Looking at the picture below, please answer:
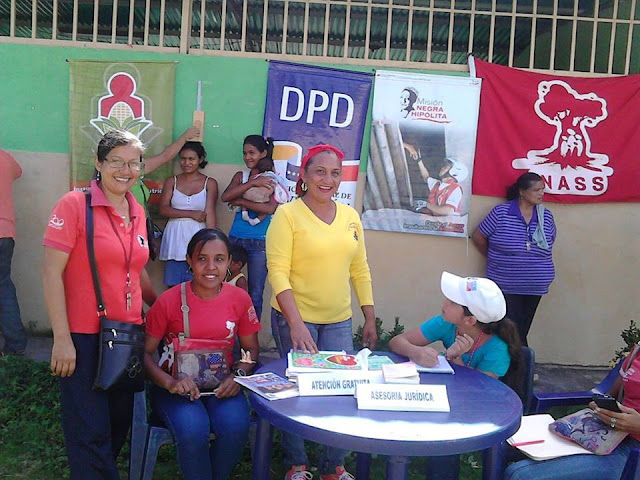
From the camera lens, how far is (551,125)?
530cm

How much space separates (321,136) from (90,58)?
1928mm

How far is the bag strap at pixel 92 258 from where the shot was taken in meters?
2.54

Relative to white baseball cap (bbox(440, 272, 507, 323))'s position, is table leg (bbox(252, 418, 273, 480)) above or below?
below

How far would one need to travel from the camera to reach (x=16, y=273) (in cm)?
549

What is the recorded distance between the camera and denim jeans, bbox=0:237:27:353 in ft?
16.0

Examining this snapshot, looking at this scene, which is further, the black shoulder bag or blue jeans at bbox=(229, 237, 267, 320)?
blue jeans at bbox=(229, 237, 267, 320)

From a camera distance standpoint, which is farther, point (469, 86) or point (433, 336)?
point (469, 86)

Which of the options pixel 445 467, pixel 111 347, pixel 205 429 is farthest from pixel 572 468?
pixel 111 347

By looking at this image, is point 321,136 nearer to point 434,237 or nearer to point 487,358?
point 434,237

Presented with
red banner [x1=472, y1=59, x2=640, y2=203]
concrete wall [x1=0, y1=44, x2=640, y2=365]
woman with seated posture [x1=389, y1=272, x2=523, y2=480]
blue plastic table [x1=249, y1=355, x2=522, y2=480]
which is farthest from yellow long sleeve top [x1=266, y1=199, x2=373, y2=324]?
red banner [x1=472, y1=59, x2=640, y2=203]

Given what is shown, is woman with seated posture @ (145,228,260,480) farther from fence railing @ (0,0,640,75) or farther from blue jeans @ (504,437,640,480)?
fence railing @ (0,0,640,75)

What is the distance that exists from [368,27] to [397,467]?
384 centimetres

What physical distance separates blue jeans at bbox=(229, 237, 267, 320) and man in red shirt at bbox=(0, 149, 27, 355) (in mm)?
1630

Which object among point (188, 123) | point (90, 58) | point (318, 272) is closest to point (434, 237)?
point (188, 123)
